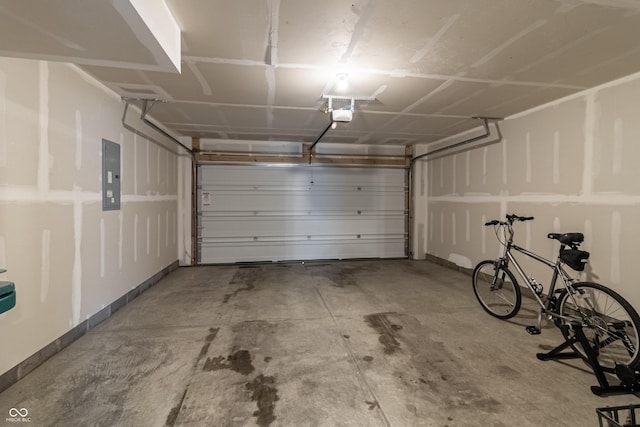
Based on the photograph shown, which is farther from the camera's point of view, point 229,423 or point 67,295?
point 67,295

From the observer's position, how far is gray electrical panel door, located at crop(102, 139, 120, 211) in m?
2.96

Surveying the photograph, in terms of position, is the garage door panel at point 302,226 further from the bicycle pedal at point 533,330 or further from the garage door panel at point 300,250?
the bicycle pedal at point 533,330

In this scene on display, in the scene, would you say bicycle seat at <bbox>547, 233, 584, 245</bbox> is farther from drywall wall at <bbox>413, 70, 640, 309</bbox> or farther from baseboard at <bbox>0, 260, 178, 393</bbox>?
baseboard at <bbox>0, 260, 178, 393</bbox>

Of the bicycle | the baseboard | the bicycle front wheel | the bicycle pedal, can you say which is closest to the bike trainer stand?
the bicycle

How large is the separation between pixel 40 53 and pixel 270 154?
400 centimetres

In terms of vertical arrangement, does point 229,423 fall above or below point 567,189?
below

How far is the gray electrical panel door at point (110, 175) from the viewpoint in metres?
2.96

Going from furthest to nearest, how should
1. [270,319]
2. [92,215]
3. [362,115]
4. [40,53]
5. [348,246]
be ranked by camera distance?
[348,246] → [362,115] → [270,319] → [92,215] → [40,53]

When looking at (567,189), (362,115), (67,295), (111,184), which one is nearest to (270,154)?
(362,115)

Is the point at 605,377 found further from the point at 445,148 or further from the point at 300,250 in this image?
the point at 300,250

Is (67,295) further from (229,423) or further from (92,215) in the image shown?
(229,423)

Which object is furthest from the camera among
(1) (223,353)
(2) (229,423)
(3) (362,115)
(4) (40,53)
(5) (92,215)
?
(3) (362,115)

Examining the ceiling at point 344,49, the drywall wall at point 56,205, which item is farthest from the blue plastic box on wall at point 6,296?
the ceiling at point 344,49

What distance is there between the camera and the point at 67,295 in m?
2.42
